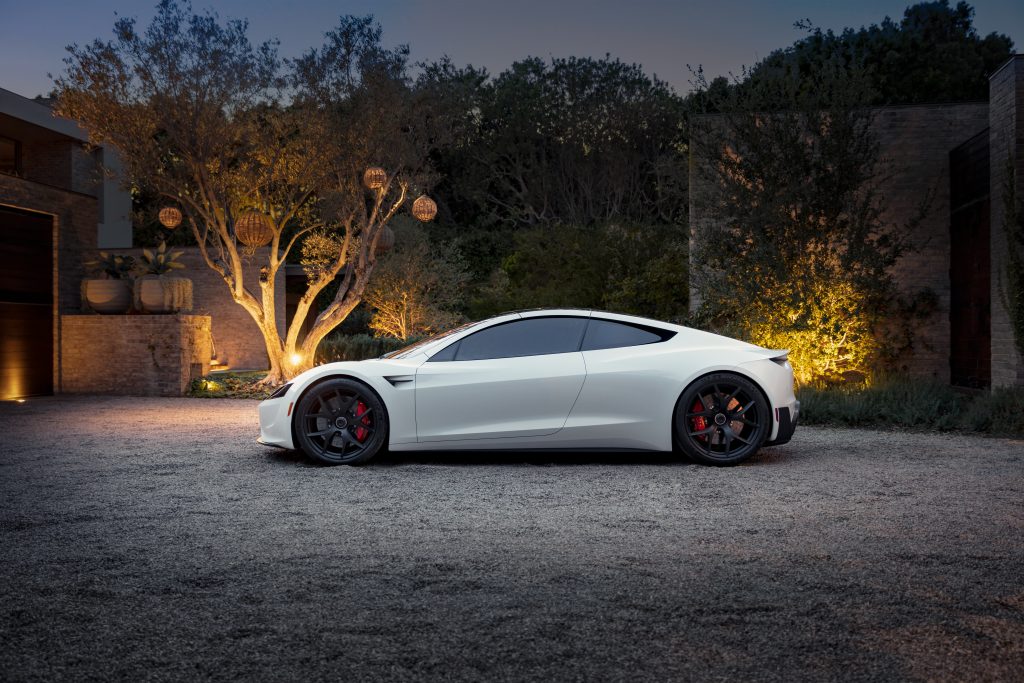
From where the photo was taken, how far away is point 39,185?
50.6 feet

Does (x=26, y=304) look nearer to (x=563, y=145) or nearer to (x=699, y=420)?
(x=699, y=420)

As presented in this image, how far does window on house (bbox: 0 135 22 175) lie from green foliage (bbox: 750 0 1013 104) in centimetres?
2419

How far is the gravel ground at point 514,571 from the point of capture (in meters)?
2.90

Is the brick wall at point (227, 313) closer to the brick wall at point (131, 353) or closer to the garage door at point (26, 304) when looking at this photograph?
the brick wall at point (131, 353)

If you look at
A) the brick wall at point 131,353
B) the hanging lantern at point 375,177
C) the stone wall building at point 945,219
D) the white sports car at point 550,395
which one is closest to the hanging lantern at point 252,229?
the brick wall at point 131,353

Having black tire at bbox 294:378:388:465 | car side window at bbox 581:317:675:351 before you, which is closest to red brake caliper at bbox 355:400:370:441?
black tire at bbox 294:378:388:465

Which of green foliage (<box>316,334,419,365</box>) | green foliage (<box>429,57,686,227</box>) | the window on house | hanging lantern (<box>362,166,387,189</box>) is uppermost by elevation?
green foliage (<box>429,57,686,227</box>)

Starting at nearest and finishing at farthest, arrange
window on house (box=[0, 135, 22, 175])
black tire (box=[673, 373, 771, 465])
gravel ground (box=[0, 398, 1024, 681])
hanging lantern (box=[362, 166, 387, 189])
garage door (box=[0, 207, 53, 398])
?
1. gravel ground (box=[0, 398, 1024, 681])
2. black tire (box=[673, 373, 771, 465])
3. garage door (box=[0, 207, 53, 398])
4. hanging lantern (box=[362, 166, 387, 189])
5. window on house (box=[0, 135, 22, 175])

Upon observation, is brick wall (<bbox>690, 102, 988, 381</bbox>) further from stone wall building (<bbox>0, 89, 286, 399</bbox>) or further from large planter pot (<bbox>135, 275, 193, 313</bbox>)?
stone wall building (<bbox>0, 89, 286, 399</bbox>)

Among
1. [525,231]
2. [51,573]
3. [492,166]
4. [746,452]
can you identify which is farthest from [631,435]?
[492,166]

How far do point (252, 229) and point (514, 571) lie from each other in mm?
12692

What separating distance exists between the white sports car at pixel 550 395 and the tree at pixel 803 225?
5.51 metres

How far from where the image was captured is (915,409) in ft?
32.2

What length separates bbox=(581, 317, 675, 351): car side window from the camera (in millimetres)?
7141
